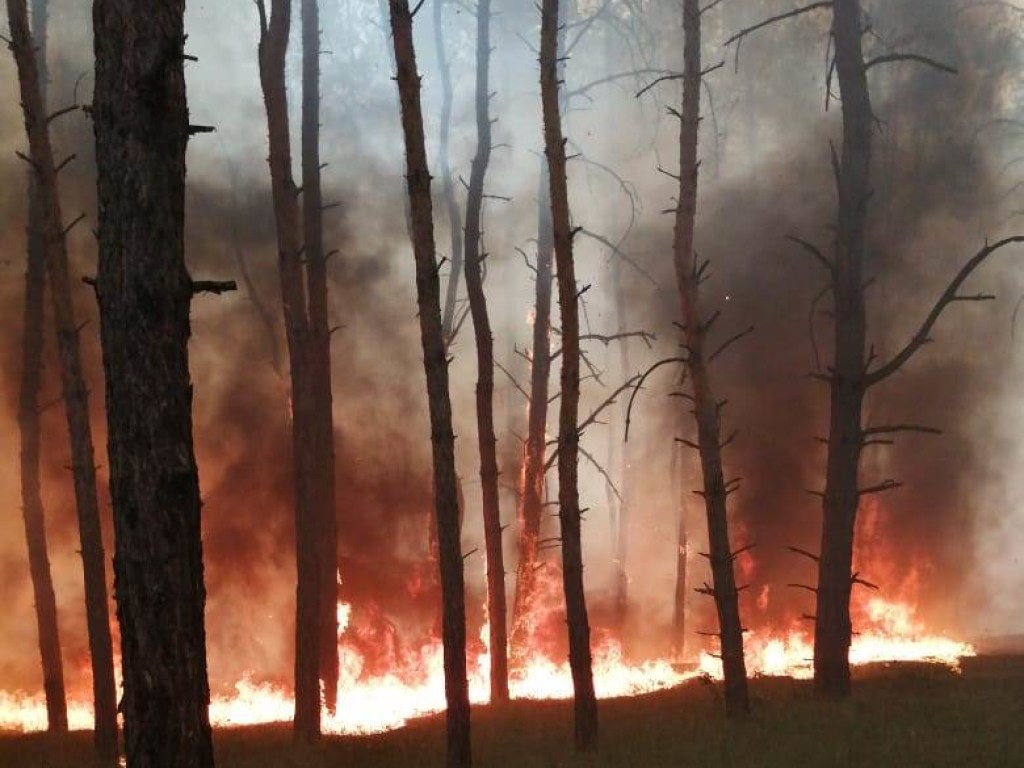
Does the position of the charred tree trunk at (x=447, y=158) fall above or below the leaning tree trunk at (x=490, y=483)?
above

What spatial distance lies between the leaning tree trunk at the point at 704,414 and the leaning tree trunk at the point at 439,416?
11.0 feet

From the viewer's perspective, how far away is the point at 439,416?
962cm

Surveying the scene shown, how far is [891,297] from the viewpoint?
23.8m

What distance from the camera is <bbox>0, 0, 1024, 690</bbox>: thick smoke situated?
19.9 m

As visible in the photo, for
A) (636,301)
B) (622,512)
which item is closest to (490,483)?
(622,512)

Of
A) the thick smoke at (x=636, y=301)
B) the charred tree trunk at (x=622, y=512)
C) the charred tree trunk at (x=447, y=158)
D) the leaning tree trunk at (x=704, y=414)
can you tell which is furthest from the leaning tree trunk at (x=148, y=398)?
the charred tree trunk at (x=622, y=512)

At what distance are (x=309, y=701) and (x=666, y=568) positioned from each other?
559 inches

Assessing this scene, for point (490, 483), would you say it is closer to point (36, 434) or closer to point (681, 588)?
point (36, 434)

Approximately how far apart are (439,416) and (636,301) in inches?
636

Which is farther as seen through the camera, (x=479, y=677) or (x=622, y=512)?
(x=622, y=512)

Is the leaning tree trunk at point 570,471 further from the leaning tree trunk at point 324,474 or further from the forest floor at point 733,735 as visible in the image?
the leaning tree trunk at point 324,474

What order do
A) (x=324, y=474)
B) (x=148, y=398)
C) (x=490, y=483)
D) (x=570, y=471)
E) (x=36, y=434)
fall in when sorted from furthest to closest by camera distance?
(x=36, y=434) < (x=490, y=483) < (x=324, y=474) < (x=570, y=471) < (x=148, y=398)

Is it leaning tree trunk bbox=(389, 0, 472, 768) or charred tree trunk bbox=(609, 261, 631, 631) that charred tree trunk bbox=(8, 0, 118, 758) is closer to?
leaning tree trunk bbox=(389, 0, 472, 768)

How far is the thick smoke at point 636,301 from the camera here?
19875 millimetres
